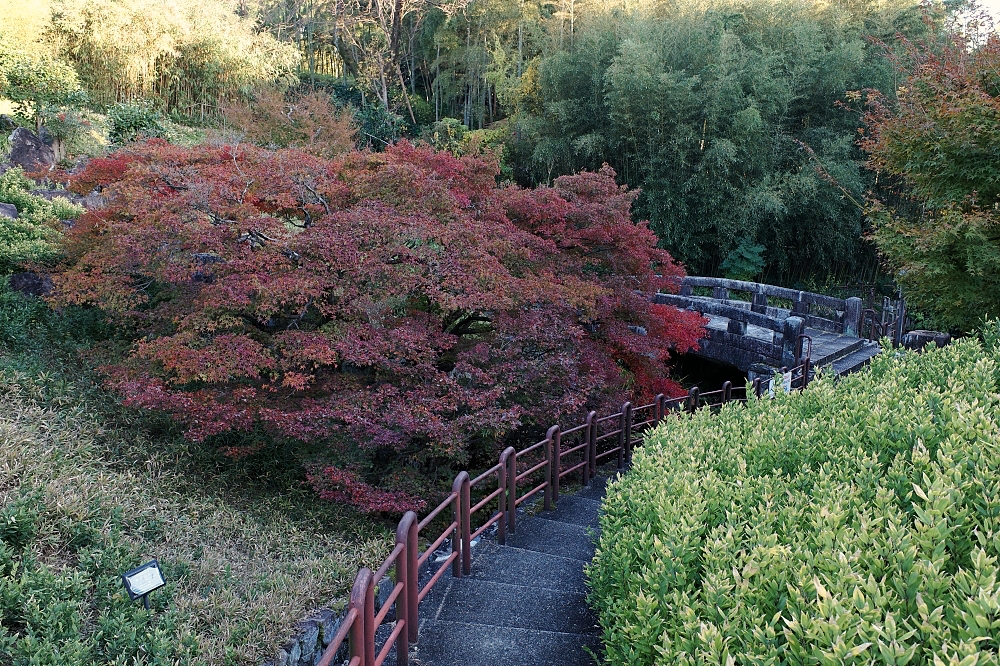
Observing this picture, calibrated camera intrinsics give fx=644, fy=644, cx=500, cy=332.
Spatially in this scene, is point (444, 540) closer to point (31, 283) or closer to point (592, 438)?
point (592, 438)

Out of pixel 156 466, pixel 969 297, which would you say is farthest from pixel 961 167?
pixel 156 466

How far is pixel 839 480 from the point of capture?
323 centimetres

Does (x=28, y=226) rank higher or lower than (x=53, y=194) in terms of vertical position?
lower

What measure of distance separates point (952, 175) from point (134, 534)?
874 cm

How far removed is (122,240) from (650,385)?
6.29 m

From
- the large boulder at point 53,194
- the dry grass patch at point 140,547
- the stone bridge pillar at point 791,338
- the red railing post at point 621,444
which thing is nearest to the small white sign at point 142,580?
the dry grass patch at point 140,547

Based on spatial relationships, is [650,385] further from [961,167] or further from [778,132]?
[778,132]

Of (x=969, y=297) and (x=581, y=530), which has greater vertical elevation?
(x=969, y=297)

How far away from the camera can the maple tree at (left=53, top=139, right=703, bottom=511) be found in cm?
554

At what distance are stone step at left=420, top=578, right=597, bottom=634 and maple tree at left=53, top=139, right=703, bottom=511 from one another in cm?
164

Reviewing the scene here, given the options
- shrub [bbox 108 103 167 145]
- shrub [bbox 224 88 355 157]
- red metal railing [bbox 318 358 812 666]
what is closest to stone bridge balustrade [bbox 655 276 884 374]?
red metal railing [bbox 318 358 812 666]

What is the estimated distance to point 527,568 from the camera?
4.35 m

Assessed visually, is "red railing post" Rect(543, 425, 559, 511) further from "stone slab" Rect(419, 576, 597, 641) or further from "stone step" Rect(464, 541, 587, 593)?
"stone slab" Rect(419, 576, 597, 641)

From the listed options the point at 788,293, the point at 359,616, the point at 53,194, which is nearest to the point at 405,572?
the point at 359,616
